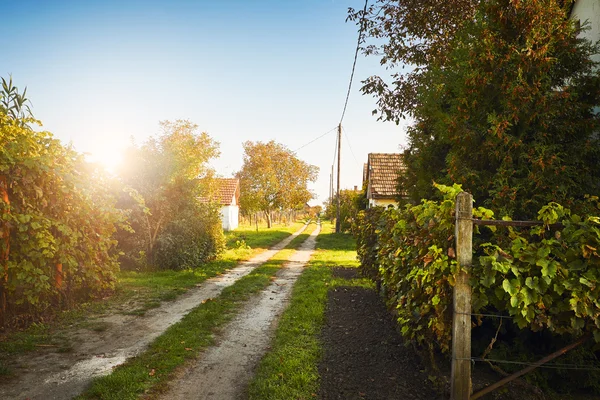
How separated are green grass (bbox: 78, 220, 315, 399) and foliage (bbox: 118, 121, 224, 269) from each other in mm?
4780

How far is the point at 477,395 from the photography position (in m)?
3.60

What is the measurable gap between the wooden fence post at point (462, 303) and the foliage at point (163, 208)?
11565 mm

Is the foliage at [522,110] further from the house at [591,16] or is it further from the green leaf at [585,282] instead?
the house at [591,16]

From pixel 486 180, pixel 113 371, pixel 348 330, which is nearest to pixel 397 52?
pixel 486 180

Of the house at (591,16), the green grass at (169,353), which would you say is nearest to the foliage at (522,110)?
the house at (591,16)

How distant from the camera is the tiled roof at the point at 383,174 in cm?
2359

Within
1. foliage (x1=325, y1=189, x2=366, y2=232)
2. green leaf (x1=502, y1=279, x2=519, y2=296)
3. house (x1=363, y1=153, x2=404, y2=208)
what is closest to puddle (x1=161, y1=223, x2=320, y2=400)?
green leaf (x1=502, y1=279, x2=519, y2=296)

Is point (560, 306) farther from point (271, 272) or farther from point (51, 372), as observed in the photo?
point (271, 272)

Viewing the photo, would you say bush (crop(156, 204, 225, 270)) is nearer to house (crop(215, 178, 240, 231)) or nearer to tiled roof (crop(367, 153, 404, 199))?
tiled roof (crop(367, 153, 404, 199))

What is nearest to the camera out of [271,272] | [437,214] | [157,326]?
[437,214]

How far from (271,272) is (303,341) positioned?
7.40 metres

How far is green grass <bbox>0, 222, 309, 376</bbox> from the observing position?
228 inches

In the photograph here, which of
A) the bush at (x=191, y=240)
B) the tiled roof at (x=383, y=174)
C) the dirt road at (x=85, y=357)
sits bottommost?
the dirt road at (x=85, y=357)

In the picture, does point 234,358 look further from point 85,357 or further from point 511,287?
point 511,287
